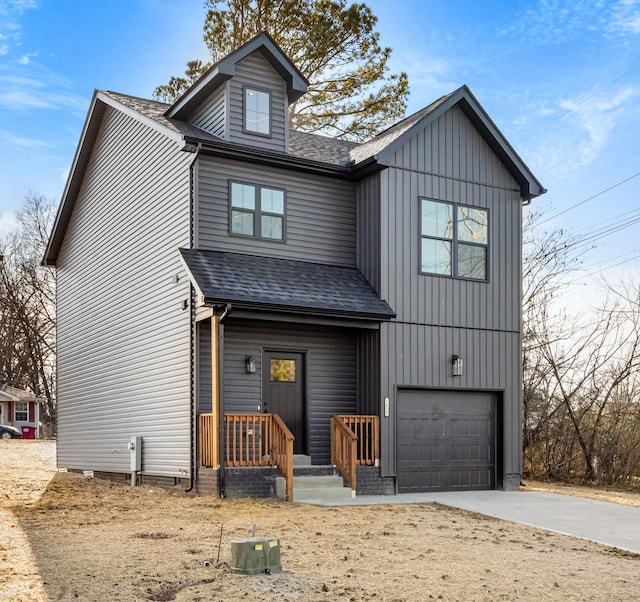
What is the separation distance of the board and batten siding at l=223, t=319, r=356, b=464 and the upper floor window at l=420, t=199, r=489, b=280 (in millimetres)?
2161

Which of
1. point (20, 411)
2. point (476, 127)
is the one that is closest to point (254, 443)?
point (476, 127)

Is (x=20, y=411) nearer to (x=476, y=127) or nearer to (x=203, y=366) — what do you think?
(x=203, y=366)

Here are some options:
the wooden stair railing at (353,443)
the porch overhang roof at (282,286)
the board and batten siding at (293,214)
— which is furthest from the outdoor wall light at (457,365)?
the board and batten siding at (293,214)

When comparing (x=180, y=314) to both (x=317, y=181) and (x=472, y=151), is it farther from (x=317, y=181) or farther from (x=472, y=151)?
(x=472, y=151)

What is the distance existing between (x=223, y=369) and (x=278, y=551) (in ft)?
20.0

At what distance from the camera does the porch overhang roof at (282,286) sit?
43.3 ft

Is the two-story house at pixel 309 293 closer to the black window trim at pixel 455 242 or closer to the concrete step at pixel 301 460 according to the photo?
the black window trim at pixel 455 242

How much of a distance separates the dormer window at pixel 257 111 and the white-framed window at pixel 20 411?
30.1 meters

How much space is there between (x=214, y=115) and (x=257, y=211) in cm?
223

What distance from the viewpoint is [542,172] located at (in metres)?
24.0

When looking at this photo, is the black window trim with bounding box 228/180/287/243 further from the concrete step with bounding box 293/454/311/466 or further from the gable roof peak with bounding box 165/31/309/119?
the concrete step with bounding box 293/454/311/466

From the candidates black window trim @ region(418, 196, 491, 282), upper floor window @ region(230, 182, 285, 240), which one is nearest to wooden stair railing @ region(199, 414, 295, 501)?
upper floor window @ region(230, 182, 285, 240)

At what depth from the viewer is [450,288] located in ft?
51.7

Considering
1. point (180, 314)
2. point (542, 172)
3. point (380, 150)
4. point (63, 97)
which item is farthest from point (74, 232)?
point (542, 172)
